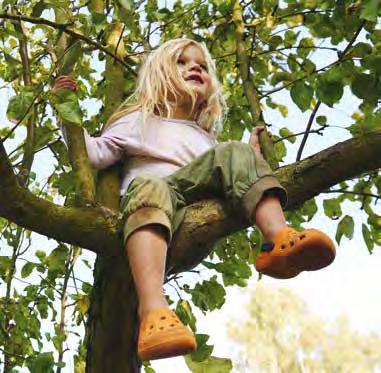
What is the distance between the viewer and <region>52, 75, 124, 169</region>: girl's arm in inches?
86.4

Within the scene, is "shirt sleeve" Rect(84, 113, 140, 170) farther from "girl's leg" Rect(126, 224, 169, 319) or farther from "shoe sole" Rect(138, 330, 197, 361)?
"shoe sole" Rect(138, 330, 197, 361)

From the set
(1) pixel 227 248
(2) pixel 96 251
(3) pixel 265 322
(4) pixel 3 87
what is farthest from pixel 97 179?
(3) pixel 265 322

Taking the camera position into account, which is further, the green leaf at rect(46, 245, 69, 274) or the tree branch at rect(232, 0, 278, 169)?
the green leaf at rect(46, 245, 69, 274)

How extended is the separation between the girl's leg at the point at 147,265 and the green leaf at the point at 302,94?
911 mm

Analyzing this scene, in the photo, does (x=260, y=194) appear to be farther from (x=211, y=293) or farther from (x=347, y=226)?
(x=211, y=293)

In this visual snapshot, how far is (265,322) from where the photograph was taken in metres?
17.3

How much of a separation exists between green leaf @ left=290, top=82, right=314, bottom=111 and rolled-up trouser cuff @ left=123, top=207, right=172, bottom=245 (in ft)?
2.75

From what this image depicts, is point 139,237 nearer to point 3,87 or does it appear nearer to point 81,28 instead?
point 81,28

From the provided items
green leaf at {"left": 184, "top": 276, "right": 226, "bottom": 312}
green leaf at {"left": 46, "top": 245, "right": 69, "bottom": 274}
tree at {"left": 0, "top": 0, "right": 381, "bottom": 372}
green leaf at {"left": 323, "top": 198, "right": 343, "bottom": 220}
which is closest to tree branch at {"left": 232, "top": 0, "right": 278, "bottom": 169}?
tree at {"left": 0, "top": 0, "right": 381, "bottom": 372}

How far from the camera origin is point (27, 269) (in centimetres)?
322

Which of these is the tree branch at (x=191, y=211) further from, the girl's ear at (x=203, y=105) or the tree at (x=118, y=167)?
the girl's ear at (x=203, y=105)

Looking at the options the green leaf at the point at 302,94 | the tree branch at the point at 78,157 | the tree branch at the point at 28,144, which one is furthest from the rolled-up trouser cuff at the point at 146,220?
the green leaf at the point at 302,94

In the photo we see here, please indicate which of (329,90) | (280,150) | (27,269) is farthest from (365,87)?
(27,269)

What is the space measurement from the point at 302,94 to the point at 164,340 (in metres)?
1.20
